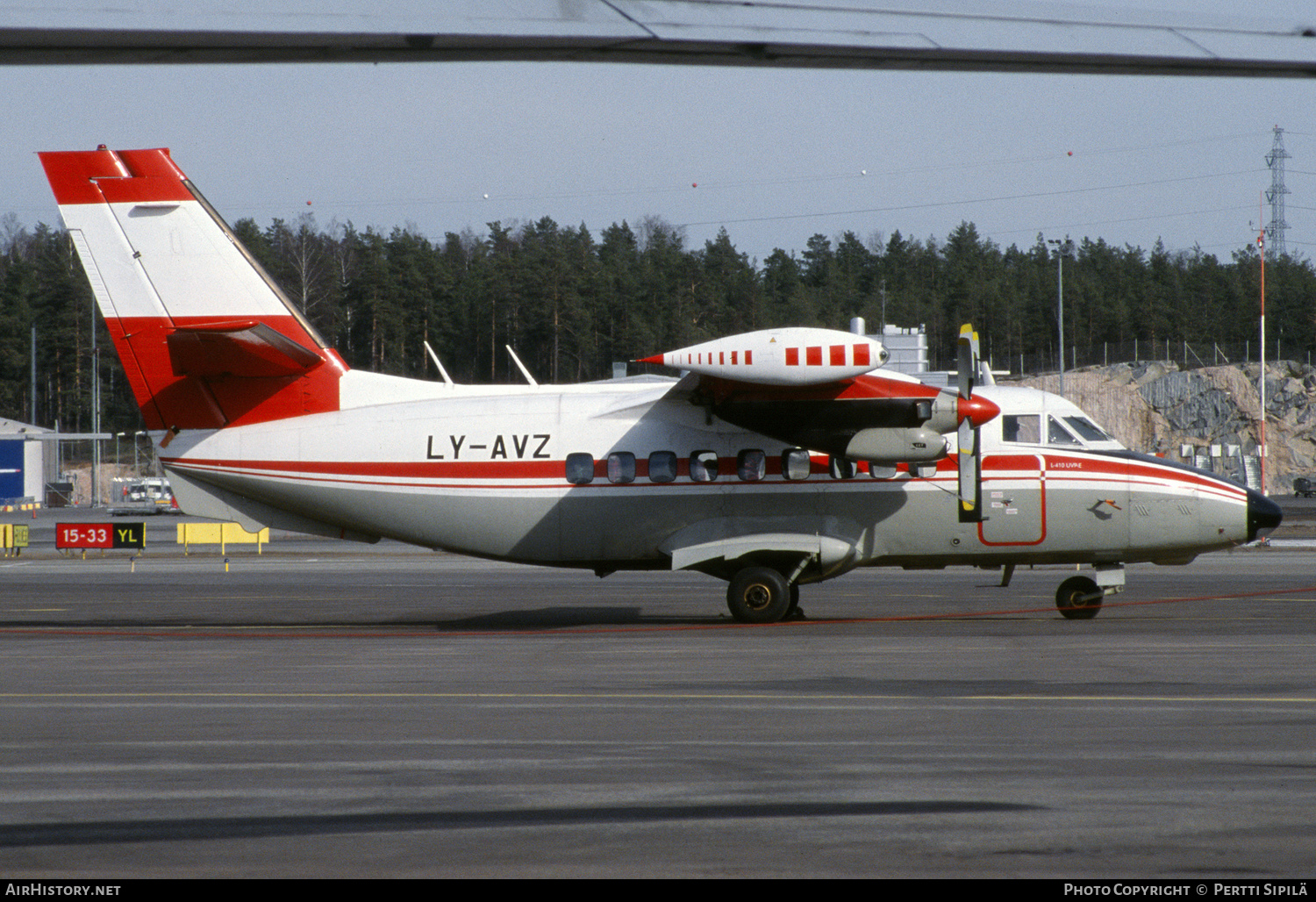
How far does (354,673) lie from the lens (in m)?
12.6

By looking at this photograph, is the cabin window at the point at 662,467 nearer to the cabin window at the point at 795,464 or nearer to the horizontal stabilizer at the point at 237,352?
the cabin window at the point at 795,464

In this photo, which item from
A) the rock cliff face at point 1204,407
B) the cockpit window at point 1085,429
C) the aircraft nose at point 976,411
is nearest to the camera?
the aircraft nose at point 976,411

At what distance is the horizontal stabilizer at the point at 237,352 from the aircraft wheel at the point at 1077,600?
38.4 ft

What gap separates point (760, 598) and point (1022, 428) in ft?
15.3

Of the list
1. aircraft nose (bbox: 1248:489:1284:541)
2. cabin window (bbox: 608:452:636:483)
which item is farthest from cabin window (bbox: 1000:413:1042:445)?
cabin window (bbox: 608:452:636:483)

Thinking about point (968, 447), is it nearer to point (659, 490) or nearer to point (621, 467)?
point (659, 490)

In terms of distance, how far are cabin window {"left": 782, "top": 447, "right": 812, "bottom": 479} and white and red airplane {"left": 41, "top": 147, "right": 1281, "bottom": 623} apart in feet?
0.08

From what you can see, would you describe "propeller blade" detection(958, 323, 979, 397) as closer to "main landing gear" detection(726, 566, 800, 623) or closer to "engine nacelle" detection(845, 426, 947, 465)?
"engine nacelle" detection(845, 426, 947, 465)

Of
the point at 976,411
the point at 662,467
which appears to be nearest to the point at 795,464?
the point at 662,467

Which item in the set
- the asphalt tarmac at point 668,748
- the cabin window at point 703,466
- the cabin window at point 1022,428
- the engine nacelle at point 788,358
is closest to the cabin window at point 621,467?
the cabin window at point 703,466

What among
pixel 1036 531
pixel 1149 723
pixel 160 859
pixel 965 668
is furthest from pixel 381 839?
pixel 1036 531

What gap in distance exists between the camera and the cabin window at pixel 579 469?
17.6 meters

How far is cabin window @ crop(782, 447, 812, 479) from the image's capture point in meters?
17.4

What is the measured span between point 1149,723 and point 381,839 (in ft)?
19.7
